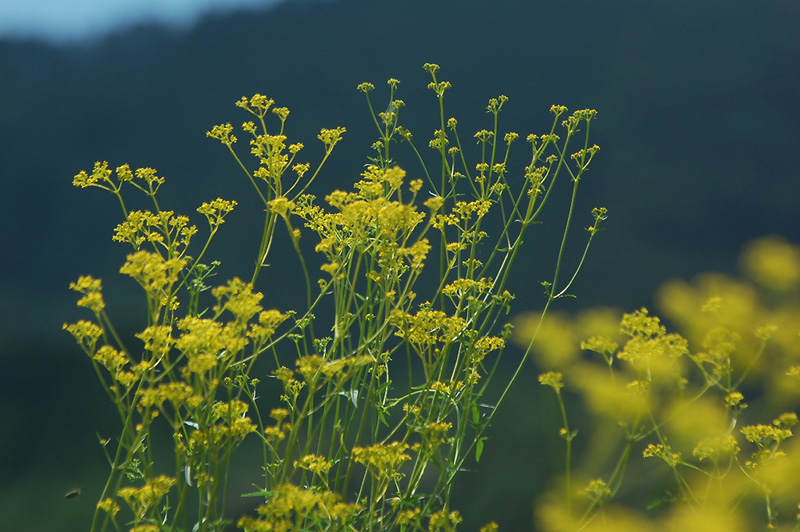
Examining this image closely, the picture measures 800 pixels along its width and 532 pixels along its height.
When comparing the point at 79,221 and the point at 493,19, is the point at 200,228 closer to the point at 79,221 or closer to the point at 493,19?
the point at 79,221

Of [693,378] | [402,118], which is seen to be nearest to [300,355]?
[693,378]

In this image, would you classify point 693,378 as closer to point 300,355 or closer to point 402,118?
point 300,355

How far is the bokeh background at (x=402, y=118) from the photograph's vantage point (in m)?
3.33

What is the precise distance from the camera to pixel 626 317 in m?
0.92

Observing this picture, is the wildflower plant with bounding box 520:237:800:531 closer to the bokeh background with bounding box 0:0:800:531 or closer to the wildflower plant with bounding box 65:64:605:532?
the wildflower plant with bounding box 65:64:605:532

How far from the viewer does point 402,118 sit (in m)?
3.87

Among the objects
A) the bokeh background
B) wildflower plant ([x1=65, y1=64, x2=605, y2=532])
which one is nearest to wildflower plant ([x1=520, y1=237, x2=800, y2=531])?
wildflower plant ([x1=65, y1=64, x2=605, y2=532])

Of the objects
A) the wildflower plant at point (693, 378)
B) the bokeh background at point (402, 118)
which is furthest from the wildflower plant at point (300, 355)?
the bokeh background at point (402, 118)

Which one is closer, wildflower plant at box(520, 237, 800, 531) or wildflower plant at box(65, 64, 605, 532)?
wildflower plant at box(520, 237, 800, 531)

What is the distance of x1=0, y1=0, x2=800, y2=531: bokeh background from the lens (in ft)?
10.9

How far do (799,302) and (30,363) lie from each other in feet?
10.2

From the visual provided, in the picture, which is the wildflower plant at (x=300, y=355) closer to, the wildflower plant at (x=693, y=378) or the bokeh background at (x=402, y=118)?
the wildflower plant at (x=693, y=378)

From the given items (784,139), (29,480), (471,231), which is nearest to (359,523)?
(471,231)

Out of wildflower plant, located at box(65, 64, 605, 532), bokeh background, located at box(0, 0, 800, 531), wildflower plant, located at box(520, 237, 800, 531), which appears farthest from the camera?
bokeh background, located at box(0, 0, 800, 531)
